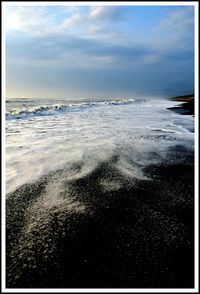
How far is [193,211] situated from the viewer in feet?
11.3

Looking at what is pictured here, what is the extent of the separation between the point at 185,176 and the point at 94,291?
3.27 metres

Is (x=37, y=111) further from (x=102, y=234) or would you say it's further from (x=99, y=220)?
(x=102, y=234)

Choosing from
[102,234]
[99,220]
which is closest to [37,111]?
[99,220]

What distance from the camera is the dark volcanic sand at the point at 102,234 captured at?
233 centimetres

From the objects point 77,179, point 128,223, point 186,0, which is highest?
point 186,0

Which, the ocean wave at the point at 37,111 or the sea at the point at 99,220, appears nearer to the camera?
the sea at the point at 99,220

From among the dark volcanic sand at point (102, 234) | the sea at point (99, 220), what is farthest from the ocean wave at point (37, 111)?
the dark volcanic sand at point (102, 234)

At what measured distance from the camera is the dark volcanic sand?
7.65ft

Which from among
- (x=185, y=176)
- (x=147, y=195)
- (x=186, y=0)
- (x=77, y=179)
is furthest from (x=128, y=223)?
(x=186, y=0)

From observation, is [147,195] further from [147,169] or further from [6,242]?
[6,242]

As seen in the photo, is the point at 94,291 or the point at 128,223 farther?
the point at 128,223

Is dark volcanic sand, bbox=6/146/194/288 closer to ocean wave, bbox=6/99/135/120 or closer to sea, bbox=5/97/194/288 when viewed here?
sea, bbox=5/97/194/288

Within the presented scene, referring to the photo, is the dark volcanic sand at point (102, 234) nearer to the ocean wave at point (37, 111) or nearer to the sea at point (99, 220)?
the sea at point (99, 220)

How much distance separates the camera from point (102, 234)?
2.93m
